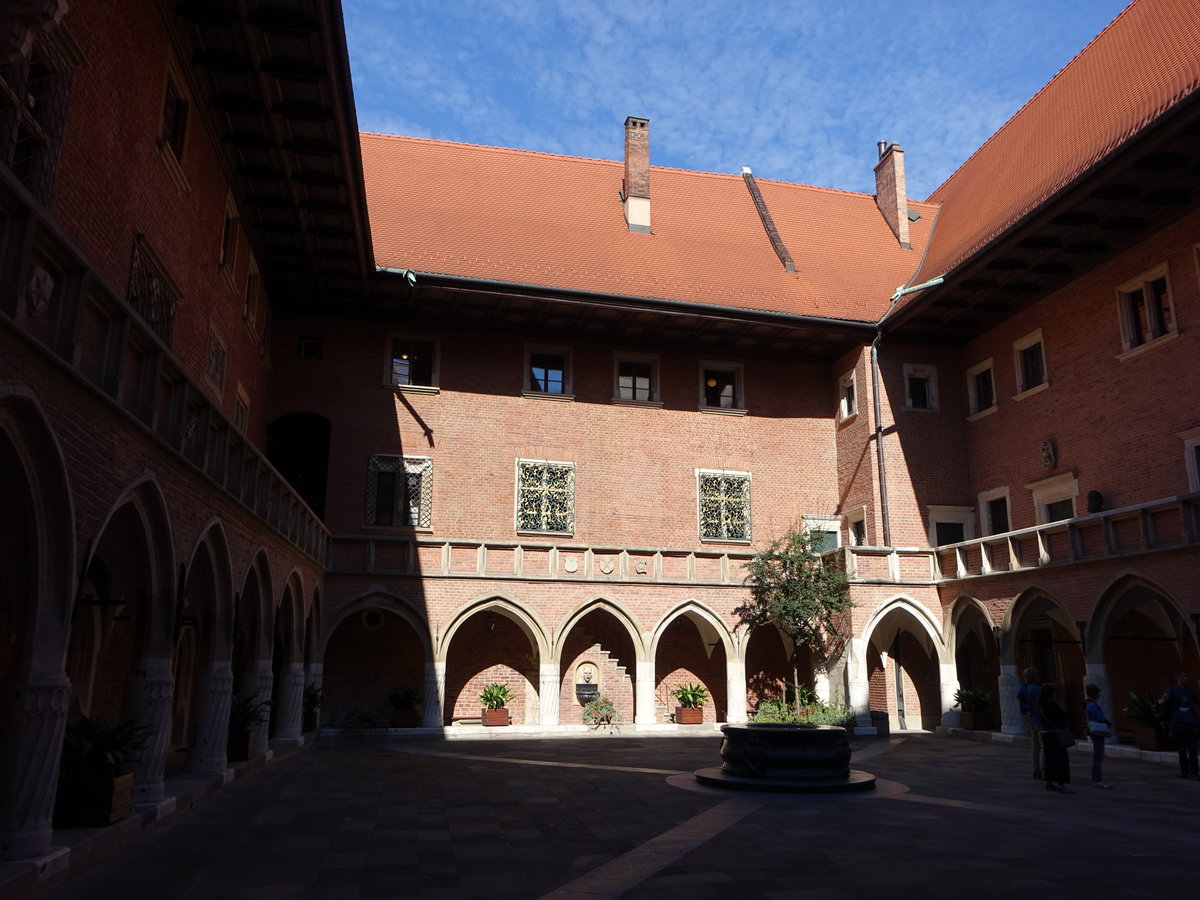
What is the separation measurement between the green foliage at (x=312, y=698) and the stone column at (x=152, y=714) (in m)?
10.5

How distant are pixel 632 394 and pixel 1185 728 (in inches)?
563

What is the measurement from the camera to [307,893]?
6.23 m

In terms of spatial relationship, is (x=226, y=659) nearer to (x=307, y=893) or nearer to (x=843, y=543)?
(x=307, y=893)

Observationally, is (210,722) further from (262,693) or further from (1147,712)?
(1147,712)

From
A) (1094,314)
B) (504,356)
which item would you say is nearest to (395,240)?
(504,356)

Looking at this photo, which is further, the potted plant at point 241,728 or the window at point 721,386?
the window at point 721,386

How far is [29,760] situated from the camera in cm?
625

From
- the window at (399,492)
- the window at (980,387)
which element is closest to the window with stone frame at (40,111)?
the window at (399,492)

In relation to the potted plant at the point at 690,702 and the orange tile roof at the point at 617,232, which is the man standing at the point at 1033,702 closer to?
the potted plant at the point at 690,702

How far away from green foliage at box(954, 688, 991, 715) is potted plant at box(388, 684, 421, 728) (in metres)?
11.6

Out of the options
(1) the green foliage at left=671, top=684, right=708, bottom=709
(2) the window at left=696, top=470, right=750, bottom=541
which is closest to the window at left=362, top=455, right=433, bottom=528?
(2) the window at left=696, top=470, right=750, bottom=541

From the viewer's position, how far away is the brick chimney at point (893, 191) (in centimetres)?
2759

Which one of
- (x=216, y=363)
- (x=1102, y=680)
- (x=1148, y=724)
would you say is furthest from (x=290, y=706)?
(x=1148, y=724)

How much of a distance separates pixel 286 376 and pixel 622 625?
986cm
